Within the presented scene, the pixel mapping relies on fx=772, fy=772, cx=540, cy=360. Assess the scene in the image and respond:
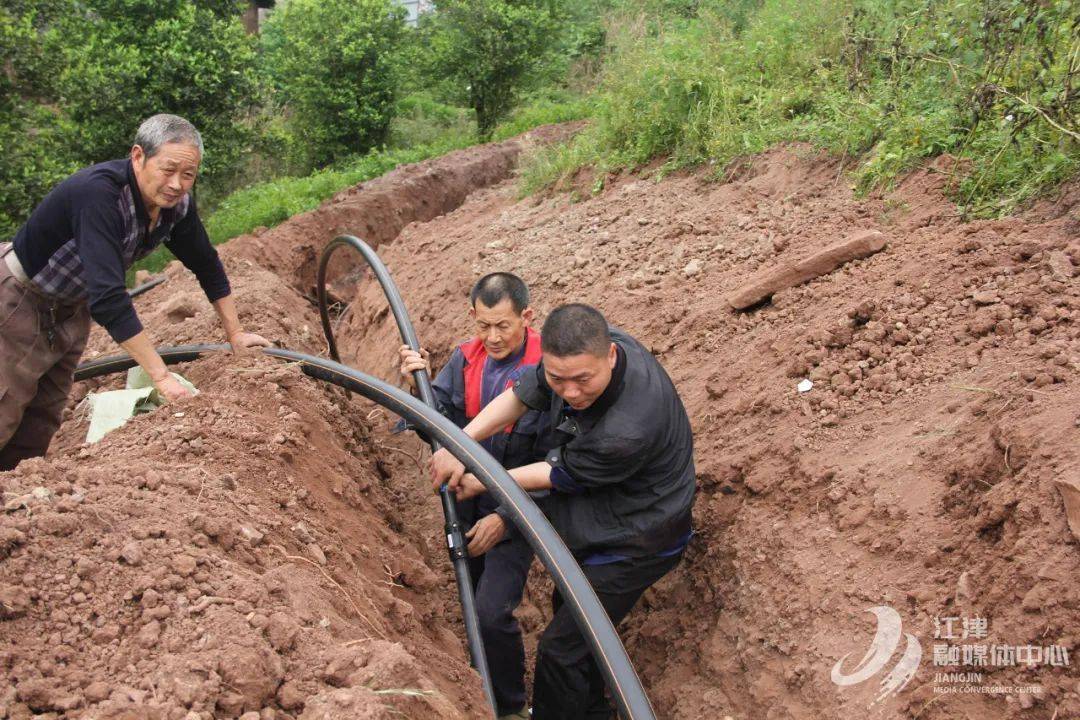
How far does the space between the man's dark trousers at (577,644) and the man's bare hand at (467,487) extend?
607mm

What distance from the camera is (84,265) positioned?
328cm

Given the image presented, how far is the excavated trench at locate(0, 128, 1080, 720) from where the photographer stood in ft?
6.57

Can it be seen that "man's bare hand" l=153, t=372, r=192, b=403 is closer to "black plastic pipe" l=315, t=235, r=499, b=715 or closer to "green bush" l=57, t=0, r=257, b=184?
"black plastic pipe" l=315, t=235, r=499, b=715

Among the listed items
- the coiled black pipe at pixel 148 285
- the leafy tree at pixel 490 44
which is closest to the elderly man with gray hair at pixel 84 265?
the coiled black pipe at pixel 148 285

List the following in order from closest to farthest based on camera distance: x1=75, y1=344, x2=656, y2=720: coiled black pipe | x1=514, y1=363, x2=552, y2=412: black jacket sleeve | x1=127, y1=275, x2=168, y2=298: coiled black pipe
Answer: x1=75, y1=344, x2=656, y2=720: coiled black pipe
x1=514, y1=363, x2=552, y2=412: black jacket sleeve
x1=127, y1=275, x2=168, y2=298: coiled black pipe

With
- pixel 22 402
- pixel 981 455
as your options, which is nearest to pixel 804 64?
pixel 981 455

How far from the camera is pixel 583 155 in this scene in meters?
8.43

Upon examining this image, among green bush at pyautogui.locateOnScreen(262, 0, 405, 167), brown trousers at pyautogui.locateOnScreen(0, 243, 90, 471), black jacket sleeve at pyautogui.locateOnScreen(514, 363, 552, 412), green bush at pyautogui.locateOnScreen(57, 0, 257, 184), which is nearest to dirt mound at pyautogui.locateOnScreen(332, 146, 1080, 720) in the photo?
black jacket sleeve at pyautogui.locateOnScreen(514, 363, 552, 412)

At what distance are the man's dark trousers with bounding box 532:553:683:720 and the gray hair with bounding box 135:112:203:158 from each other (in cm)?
253

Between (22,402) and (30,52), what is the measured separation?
7213 millimetres

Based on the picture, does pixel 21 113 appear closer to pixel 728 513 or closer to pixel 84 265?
pixel 84 265

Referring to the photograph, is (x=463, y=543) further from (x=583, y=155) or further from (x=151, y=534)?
(x=583, y=155)

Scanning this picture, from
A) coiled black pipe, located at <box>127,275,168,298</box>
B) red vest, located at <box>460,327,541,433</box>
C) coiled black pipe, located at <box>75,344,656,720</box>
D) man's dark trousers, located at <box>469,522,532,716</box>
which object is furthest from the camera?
coiled black pipe, located at <box>127,275,168,298</box>

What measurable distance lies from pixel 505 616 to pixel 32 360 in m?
2.57
